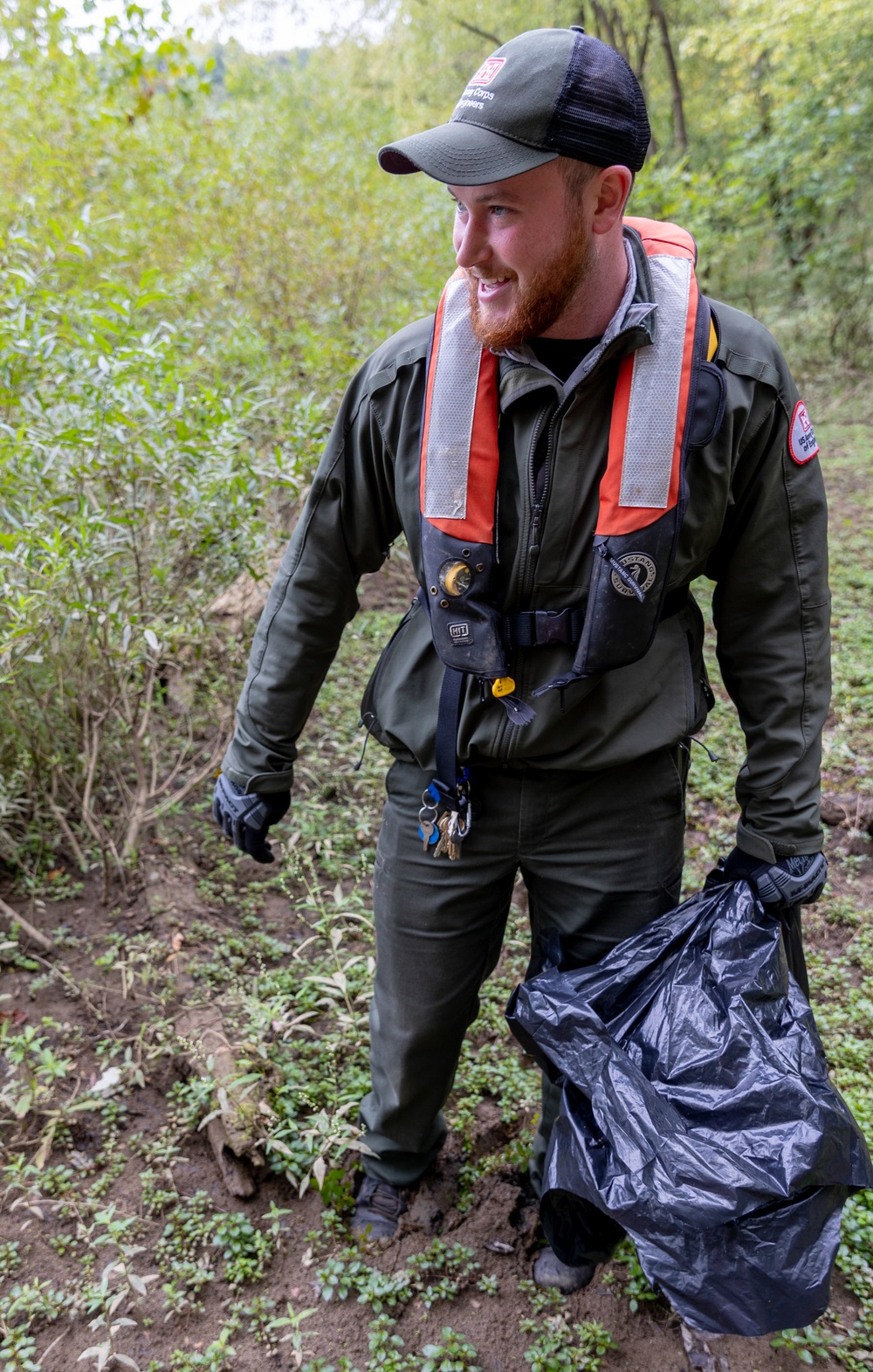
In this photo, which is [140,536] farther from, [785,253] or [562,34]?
[785,253]

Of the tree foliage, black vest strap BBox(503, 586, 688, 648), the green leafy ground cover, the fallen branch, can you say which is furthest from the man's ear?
the fallen branch

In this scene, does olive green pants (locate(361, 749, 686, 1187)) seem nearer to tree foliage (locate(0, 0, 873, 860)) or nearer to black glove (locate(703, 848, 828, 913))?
black glove (locate(703, 848, 828, 913))

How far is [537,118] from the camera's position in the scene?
1574 mm

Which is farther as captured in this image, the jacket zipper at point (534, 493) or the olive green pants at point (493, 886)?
the olive green pants at point (493, 886)

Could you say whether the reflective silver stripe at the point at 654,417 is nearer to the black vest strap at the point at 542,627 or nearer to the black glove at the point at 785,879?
the black vest strap at the point at 542,627

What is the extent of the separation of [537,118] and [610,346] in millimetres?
390

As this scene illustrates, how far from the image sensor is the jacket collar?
5.48 ft

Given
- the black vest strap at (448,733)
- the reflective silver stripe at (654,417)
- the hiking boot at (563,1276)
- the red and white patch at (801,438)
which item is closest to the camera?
the reflective silver stripe at (654,417)

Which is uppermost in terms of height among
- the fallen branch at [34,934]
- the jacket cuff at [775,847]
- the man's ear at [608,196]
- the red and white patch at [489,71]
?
the red and white patch at [489,71]

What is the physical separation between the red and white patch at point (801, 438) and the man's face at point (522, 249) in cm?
49

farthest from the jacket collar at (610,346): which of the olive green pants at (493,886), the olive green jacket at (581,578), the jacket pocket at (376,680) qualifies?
the olive green pants at (493,886)

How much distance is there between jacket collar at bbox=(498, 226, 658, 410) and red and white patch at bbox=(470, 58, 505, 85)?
406mm

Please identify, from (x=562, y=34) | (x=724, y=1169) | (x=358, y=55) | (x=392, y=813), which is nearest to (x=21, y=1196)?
(x=392, y=813)

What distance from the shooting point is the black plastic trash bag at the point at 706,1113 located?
1633 millimetres
